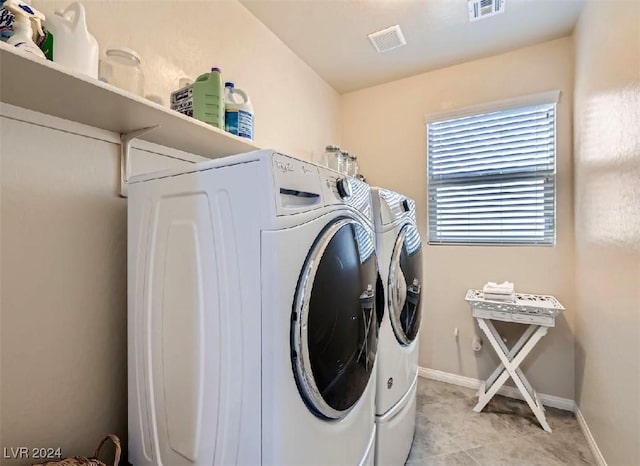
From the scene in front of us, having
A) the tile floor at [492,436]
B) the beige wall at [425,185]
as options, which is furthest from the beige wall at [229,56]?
the tile floor at [492,436]

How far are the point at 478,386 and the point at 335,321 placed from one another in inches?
88.4

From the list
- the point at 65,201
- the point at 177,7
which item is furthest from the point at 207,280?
the point at 177,7

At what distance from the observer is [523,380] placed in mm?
2223

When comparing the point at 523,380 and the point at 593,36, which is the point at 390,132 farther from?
the point at 523,380

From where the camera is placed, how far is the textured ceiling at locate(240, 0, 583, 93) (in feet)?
6.41

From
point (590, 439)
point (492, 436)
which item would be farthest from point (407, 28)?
point (590, 439)

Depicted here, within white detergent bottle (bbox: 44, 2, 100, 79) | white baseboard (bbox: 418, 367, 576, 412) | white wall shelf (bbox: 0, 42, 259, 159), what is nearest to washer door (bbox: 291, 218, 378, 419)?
white wall shelf (bbox: 0, 42, 259, 159)

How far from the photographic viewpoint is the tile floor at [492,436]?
177 cm

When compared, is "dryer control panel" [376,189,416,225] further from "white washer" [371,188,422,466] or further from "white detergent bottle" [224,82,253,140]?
"white detergent bottle" [224,82,253,140]

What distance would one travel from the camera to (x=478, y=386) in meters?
2.56

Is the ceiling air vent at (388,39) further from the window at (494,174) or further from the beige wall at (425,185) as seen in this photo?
the window at (494,174)

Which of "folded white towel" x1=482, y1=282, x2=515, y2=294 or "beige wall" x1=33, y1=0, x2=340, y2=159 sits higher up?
"beige wall" x1=33, y1=0, x2=340, y2=159

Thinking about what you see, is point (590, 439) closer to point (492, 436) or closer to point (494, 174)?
point (492, 436)

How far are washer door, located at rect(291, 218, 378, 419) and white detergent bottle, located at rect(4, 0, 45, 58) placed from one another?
84 centimetres
